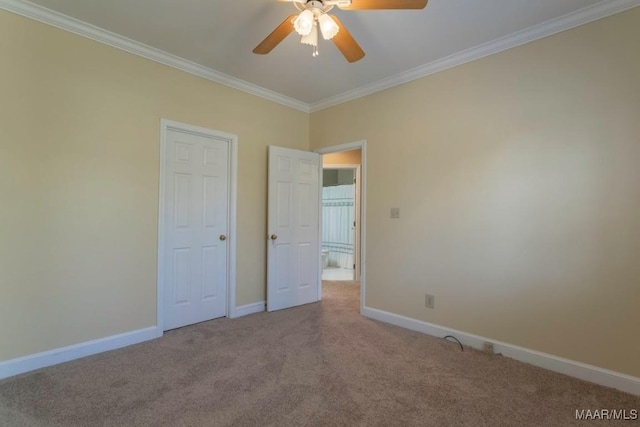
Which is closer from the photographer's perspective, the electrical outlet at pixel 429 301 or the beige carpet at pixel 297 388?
the beige carpet at pixel 297 388

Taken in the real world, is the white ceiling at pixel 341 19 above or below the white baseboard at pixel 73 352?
above

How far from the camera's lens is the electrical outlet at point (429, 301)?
10.1 ft

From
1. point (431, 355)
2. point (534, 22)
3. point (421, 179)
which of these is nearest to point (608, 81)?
point (534, 22)

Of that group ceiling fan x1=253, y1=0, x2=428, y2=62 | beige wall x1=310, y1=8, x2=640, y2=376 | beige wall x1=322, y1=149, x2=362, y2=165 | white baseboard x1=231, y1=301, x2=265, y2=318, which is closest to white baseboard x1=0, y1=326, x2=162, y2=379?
white baseboard x1=231, y1=301, x2=265, y2=318

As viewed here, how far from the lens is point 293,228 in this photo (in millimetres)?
3977

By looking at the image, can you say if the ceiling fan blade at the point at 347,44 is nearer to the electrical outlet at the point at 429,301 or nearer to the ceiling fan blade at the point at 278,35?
the ceiling fan blade at the point at 278,35

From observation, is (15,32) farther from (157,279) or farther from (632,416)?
(632,416)

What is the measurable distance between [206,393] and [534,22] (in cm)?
360

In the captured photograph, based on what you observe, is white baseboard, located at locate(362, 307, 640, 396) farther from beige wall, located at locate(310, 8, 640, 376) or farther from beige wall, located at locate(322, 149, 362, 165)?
beige wall, located at locate(322, 149, 362, 165)

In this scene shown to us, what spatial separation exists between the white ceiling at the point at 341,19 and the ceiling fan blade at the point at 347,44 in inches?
13.0

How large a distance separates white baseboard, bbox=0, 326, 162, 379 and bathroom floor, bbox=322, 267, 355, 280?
3383 millimetres

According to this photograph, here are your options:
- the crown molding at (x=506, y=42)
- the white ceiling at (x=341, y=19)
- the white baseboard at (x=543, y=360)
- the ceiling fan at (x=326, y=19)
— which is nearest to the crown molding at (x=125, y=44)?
the white ceiling at (x=341, y=19)

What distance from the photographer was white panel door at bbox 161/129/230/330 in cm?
310

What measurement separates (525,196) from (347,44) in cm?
185
